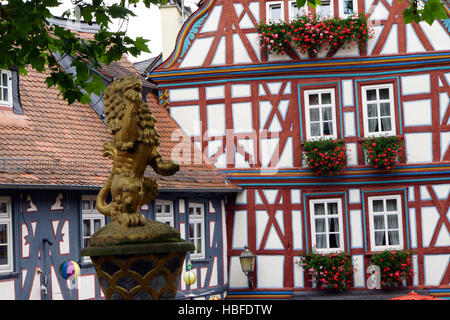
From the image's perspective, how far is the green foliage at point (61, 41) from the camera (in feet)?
23.7

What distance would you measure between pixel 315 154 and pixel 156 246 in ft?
42.2

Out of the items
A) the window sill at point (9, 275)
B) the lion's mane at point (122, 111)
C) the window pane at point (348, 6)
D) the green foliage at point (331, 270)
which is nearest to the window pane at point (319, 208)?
the green foliage at point (331, 270)

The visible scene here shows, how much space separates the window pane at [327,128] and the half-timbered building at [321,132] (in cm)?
3

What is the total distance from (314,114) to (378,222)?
2.69 meters

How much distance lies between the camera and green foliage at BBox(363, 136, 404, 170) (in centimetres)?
1769

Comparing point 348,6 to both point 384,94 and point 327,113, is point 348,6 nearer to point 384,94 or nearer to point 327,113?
point 384,94

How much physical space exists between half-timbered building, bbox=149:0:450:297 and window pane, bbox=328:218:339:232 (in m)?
0.07

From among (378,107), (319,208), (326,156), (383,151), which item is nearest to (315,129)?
(326,156)

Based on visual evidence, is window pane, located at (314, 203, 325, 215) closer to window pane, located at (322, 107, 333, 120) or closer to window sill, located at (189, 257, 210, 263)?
window pane, located at (322, 107, 333, 120)

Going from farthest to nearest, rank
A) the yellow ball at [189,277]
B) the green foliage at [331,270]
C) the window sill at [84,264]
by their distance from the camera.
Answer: the green foliage at [331,270] → the yellow ball at [189,277] → the window sill at [84,264]

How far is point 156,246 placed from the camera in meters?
5.28

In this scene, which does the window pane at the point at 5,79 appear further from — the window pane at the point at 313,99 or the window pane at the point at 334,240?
the window pane at the point at 334,240

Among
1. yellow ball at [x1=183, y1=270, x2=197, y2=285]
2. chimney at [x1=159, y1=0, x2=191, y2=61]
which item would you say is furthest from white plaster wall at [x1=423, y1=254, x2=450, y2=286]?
chimney at [x1=159, y1=0, x2=191, y2=61]
